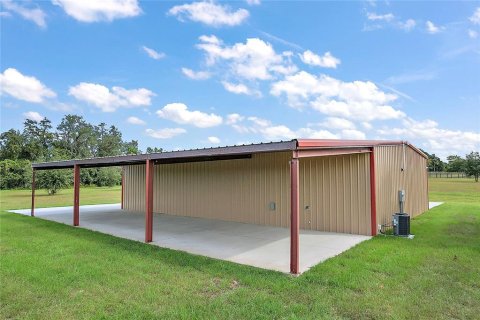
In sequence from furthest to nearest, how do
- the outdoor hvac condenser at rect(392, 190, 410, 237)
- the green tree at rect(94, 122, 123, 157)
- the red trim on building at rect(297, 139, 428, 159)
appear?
the green tree at rect(94, 122, 123, 157) → the outdoor hvac condenser at rect(392, 190, 410, 237) → the red trim on building at rect(297, 139, 428, 159)

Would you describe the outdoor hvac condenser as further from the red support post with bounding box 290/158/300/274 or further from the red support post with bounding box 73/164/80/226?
the red support post with bounding box 73/164/80/226

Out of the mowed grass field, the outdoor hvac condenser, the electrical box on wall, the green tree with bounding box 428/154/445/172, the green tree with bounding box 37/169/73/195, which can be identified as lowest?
the mowed grass field

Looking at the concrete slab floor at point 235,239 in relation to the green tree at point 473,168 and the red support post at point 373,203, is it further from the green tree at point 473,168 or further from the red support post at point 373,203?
the green tree at point 473,168

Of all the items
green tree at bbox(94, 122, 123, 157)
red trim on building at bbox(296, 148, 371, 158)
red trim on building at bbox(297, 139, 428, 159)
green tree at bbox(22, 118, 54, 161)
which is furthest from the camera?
green tree at bbox(94, 122, 123, 157)

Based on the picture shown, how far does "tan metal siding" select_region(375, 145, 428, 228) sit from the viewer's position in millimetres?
8604

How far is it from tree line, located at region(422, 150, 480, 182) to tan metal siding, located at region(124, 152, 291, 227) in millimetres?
19082

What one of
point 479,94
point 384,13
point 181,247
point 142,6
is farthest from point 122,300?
point 479,94

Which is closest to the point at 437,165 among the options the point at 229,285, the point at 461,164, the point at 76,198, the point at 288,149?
the point at 461,164

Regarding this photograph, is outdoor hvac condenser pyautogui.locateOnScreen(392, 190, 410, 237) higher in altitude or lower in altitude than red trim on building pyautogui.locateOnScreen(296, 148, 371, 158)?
lower

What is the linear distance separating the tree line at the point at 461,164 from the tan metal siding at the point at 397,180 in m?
13.1

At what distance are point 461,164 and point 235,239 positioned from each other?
54.7 metres

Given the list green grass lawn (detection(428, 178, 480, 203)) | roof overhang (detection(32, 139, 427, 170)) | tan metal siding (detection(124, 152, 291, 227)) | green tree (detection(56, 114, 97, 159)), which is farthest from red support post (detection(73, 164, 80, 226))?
green tree (detection(56, 114, 97, 159))

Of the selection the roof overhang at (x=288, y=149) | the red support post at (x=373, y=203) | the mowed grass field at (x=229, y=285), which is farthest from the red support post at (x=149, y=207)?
the red support post at (x=373, y=203)

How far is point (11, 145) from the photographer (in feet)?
144
